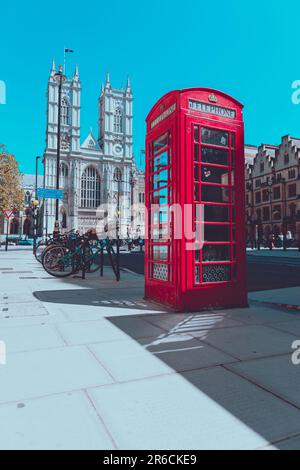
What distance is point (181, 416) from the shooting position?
6.27 ft

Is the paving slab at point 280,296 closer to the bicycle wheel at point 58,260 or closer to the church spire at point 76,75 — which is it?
the bicycle wheel at point 58,260

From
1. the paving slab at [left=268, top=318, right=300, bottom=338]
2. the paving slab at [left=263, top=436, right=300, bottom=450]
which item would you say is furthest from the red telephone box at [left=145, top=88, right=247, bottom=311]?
the paving slab at [left=263, top=436, right=300, bottom=450]

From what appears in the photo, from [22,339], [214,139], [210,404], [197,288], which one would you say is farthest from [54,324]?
[214,139]

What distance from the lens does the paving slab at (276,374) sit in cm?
223

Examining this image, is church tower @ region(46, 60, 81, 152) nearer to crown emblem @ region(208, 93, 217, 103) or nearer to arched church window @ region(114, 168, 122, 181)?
arched church window @ region(114, 168, 122, 181)

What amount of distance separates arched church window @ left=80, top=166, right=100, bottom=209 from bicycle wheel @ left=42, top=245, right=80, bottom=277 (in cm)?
6726

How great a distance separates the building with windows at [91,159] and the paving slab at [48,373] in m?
66.0

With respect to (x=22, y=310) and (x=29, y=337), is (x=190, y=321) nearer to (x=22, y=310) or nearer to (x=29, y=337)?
(x=29, y=337)

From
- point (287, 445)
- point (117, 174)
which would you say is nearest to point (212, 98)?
point (287, 445)

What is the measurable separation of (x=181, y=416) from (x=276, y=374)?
1.03 m

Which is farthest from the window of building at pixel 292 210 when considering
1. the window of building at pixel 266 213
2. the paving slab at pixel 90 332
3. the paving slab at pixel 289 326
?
the paving slab at pixel 90 332

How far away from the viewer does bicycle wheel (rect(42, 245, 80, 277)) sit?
9156 millimetres

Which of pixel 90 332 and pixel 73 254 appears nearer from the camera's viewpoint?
pixel 90 332

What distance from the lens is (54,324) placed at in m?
4.00
